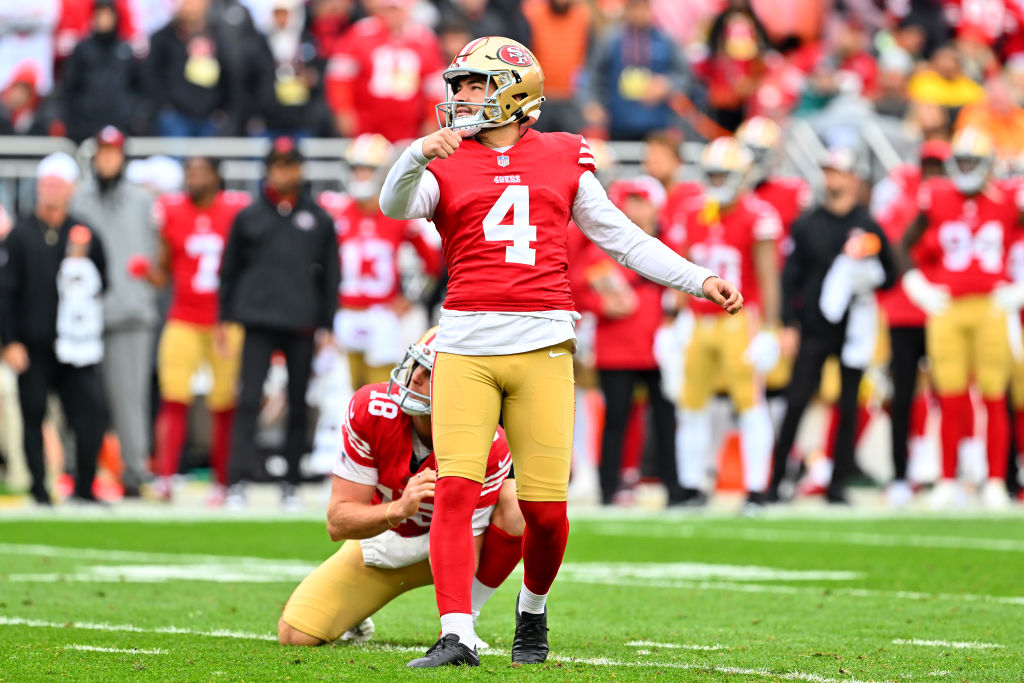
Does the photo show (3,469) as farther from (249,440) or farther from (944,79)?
(944,79)

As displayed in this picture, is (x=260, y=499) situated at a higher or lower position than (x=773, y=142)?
lower

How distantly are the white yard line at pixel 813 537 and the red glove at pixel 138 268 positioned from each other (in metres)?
3.82

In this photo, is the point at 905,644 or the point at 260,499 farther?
the point at 260,499

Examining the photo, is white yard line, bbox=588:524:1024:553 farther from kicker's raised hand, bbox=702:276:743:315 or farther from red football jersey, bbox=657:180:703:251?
kicker's raised hand, bbox=702:276:743:315

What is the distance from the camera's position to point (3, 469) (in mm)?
13812

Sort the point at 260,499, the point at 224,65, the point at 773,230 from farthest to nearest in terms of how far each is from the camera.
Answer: the point at 224,65, the point at 260,499, the point at 773,230

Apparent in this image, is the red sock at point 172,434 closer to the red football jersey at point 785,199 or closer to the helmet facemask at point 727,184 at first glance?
the helmet facemask at point 727,184

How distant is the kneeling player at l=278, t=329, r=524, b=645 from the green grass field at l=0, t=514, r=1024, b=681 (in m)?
0.15

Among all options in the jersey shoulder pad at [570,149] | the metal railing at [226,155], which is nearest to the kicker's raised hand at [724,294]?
the jersey shoulder pad at [570,149]

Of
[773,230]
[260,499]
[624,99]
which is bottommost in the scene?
[260,499]

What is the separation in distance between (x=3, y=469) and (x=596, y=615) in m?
8.46

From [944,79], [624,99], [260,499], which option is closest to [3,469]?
[260,499]

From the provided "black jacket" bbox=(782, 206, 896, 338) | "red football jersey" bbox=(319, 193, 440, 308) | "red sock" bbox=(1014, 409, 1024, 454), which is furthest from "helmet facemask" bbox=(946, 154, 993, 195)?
"red football jersey" bbox=(319, 193, 440, 308)

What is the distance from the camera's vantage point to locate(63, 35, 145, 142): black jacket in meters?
14.5
